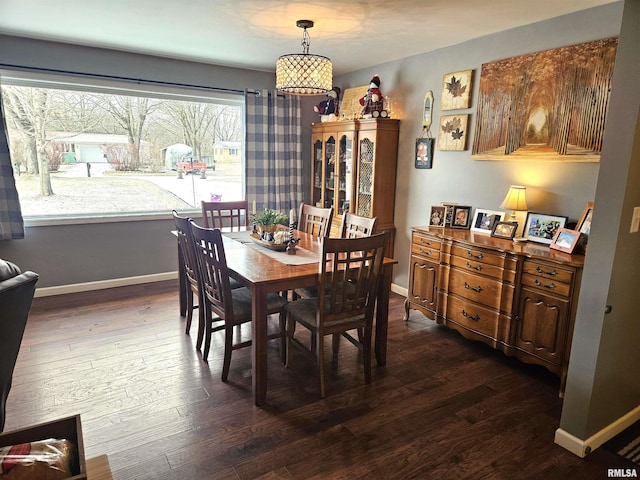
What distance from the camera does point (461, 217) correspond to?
3574mm

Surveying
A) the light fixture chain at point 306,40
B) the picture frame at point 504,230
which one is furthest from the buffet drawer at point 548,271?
the light fixture chain at point 306,40

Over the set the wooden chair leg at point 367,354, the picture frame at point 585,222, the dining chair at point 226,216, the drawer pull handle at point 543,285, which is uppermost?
the picture frame at point 585,222

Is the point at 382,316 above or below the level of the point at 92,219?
below

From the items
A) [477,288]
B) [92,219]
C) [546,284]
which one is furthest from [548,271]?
[92,219]

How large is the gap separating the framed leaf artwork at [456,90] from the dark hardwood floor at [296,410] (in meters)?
1.99

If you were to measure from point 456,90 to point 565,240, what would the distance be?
1.66 metres

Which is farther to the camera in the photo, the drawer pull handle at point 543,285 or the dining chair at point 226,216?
the dining chair at point 226,216

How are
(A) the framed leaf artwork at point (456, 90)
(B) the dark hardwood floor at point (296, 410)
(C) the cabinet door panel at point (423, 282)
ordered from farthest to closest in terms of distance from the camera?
(A) the framed leaf artwork at point (456, 90)
(C) the cabinet door panel at point (423, 282)
(B) the dark hardwood floor at point (296, 410)

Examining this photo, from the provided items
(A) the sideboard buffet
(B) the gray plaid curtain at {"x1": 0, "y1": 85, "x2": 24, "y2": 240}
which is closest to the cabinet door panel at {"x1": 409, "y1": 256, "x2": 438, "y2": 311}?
(A) the sideboard buffet

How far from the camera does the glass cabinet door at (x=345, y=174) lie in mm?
4484

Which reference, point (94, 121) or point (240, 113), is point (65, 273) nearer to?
point (94, 121)

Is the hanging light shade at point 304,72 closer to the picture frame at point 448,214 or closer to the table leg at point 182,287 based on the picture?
the picture frame at point 448,214

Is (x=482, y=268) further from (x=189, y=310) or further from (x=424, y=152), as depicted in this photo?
(x=189, y=310)

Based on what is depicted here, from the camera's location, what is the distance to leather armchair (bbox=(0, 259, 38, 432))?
162 cm
